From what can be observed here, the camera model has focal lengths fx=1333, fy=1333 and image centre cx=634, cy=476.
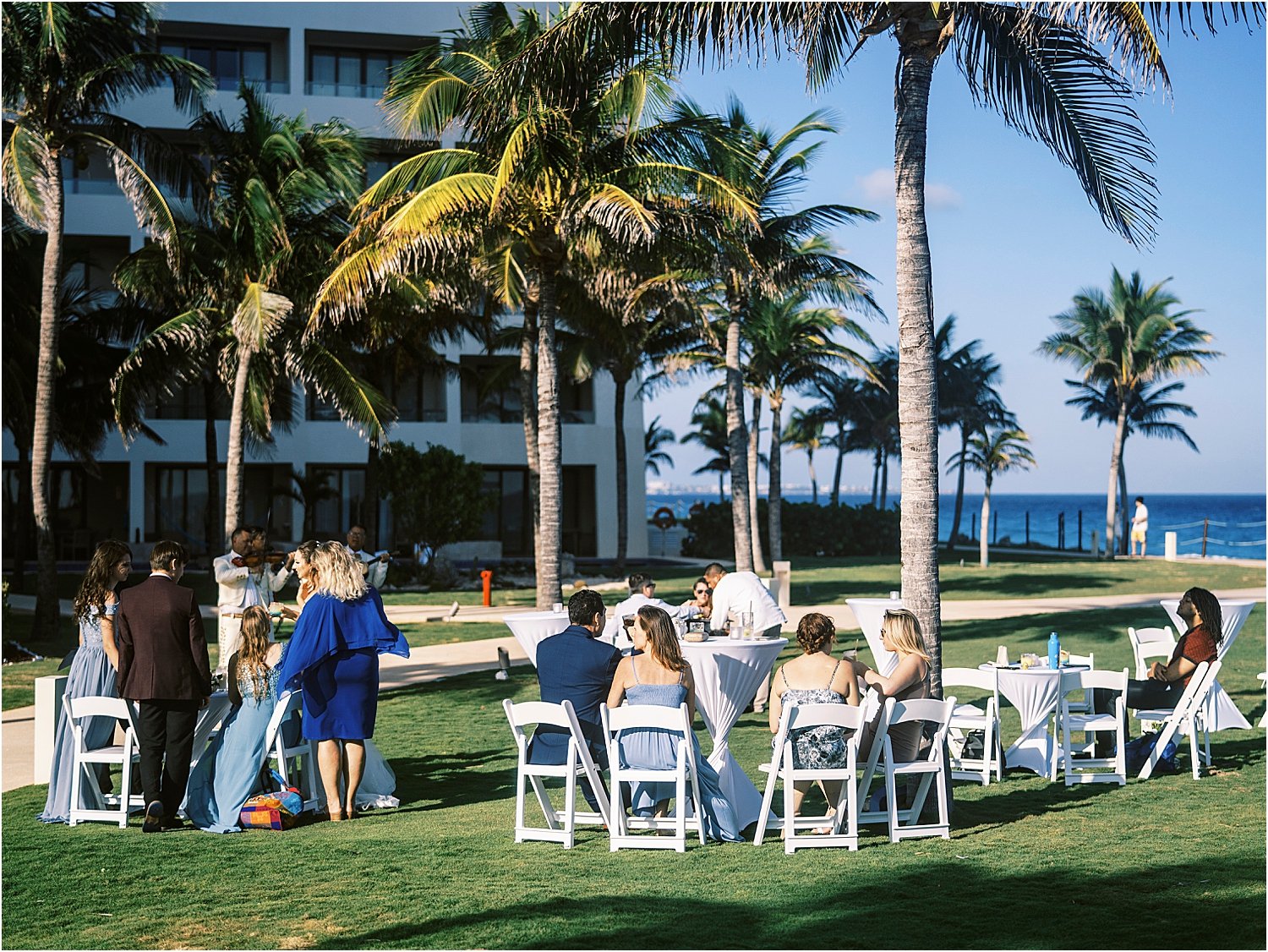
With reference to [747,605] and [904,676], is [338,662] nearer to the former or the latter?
[904,676]

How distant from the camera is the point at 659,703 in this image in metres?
7.46

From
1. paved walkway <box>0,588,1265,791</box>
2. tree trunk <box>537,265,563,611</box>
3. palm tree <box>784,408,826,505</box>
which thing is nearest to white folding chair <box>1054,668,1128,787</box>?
paved walkway <box>0,588,1265,791</box>

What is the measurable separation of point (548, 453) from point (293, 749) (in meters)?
9.37

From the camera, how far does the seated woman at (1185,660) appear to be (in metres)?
9.70

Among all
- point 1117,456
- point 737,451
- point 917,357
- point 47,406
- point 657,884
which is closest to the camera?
point 657,884

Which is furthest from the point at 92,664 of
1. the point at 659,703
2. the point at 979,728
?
the point at 979,728

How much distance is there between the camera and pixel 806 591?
84.5 ft

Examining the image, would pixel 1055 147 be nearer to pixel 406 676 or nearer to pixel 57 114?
pixel 406 676

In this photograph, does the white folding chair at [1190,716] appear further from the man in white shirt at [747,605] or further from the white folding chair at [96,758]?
the white folding chair at [96,758]

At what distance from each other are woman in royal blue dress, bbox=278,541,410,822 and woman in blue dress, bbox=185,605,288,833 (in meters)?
0.15

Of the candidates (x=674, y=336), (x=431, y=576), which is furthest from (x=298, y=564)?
(x=674, y=336)

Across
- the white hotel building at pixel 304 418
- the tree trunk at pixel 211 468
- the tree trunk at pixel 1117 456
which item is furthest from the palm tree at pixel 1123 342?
the tree trunk at pixel 211 468

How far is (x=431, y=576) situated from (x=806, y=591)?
9185 millimetres

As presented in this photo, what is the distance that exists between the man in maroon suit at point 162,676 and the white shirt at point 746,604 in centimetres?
494
